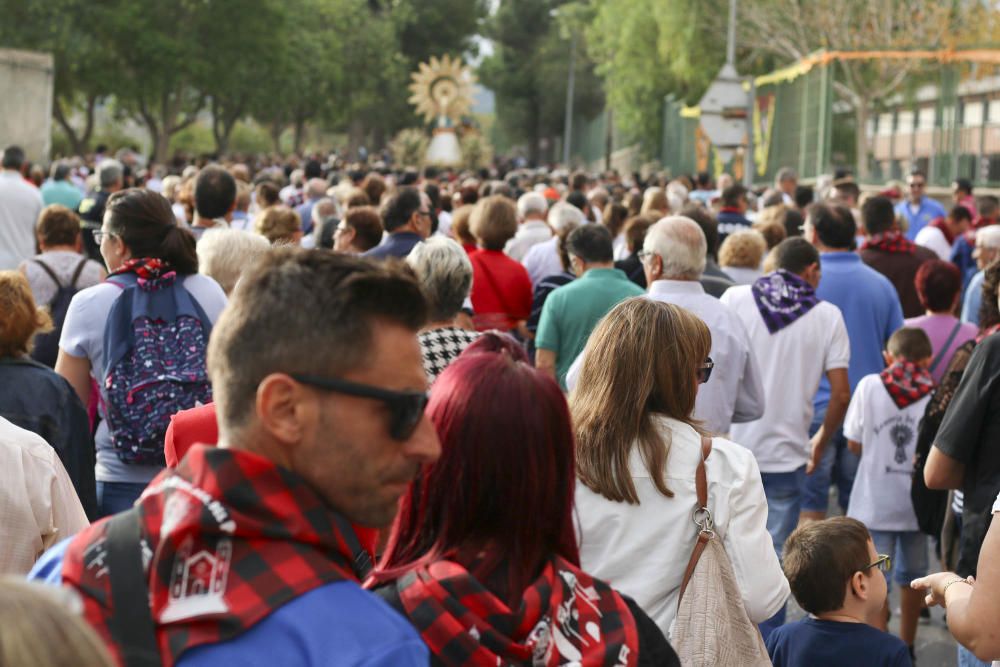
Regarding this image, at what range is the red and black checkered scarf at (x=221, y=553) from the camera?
6.02 feet

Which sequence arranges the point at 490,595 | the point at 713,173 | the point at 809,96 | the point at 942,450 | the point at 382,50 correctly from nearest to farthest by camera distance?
1. the point at 490,595
2. the point at 942,450
3. the point at 809,96
4. the point at 713,173
5. the point at 382,50

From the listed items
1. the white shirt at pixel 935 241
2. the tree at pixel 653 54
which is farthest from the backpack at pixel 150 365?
the tree at pixel 653 54

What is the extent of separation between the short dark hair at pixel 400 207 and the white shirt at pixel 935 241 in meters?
6.27

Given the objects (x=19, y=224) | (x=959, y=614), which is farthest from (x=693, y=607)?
(x=19, y=224)

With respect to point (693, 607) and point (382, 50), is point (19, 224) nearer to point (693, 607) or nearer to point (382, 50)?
point (693, 607)

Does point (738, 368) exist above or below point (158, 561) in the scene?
below

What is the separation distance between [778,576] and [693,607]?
0.26 metres

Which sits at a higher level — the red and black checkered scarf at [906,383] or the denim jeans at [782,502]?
the red and black checkered scarf at [906,383]

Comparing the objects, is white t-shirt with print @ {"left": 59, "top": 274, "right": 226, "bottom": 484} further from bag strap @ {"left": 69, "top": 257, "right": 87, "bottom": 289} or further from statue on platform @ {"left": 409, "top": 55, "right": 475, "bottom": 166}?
statue on platform @ {"left": 409, "top": 55, "right": 475, "bottom": 166}

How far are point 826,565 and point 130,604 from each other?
9.15 feet

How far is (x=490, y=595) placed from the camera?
240 cm

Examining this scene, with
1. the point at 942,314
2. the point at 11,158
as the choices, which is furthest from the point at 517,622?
the point at 11,158

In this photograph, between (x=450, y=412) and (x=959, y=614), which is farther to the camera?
(x=959, y=614)

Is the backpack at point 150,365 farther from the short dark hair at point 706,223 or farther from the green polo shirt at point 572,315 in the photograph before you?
the short dark hair at point 706,223
